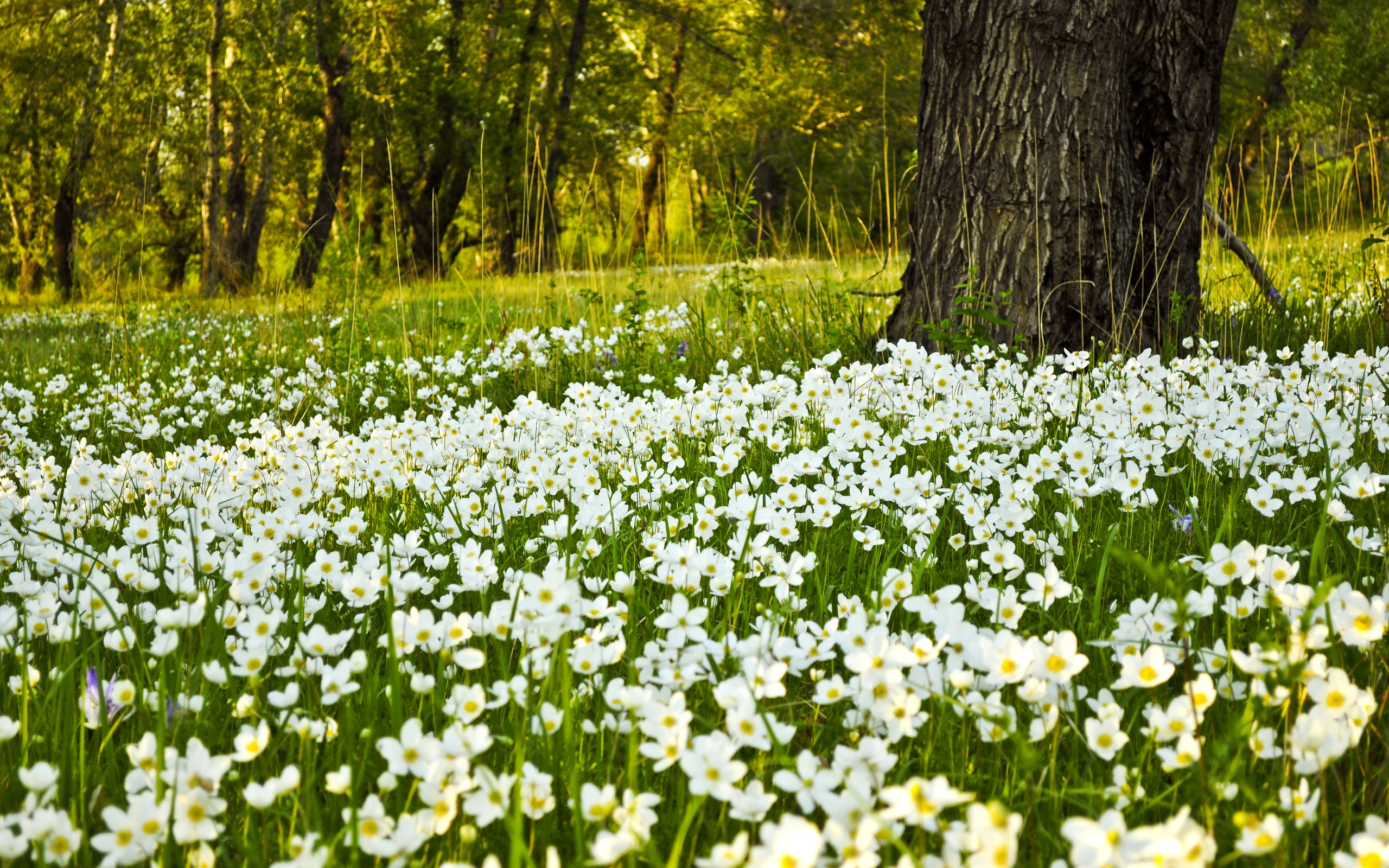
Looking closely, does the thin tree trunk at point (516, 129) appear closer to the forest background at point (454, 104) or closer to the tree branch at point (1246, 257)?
the forest background at point (454, 104)

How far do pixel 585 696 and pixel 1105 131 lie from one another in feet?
12.0

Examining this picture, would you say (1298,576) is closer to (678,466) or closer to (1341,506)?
(1341,506)

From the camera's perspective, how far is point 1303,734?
107 cm

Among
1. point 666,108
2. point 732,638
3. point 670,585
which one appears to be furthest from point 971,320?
point 666,108

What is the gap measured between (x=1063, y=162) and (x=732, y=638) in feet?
11.0

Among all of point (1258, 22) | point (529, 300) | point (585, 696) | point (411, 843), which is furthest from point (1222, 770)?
point (1258, 22)

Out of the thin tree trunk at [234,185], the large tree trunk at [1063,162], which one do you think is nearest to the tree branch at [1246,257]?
the large tree trunk at [1063,162]

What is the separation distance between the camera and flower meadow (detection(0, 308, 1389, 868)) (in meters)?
1.13

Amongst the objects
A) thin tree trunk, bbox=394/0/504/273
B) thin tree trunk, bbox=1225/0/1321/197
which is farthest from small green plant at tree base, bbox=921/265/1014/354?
thin tree trunk, bbox=1225/0/1321/197

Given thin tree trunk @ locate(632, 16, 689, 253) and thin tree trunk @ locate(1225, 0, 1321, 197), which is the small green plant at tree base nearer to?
thin tree trunk @ locate(632, 16, 689, 253)

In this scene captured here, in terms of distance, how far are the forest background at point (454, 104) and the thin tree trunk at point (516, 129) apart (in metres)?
0.07

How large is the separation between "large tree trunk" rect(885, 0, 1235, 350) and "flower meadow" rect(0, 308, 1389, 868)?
89 cm

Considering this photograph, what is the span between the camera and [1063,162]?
4023mm

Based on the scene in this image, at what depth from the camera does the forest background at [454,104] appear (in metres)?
15.2
